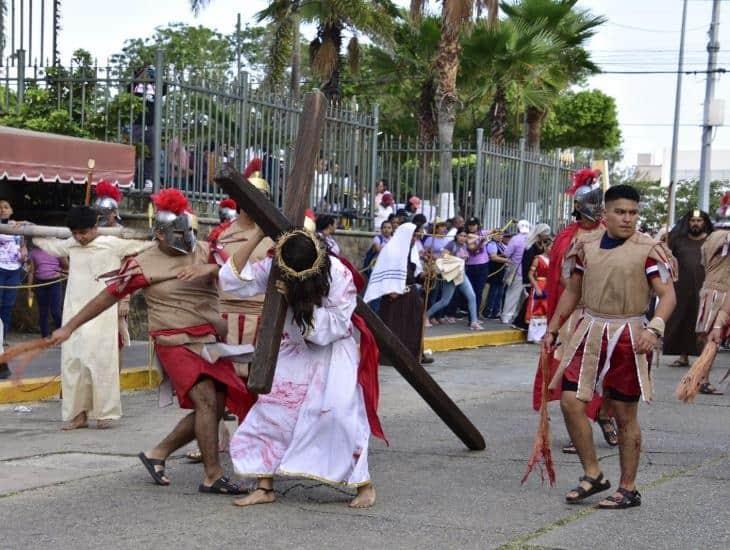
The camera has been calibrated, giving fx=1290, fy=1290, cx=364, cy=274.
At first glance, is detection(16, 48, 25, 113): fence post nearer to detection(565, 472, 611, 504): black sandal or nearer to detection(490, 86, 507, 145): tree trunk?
detection(565, 472, 611, 504): black sandal

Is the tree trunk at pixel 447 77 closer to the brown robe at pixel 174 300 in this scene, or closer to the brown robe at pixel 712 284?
the brown robe at pixel 712 284

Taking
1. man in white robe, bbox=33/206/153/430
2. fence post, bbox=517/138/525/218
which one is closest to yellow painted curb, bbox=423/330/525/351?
fence post, bbox=517/138/525/218

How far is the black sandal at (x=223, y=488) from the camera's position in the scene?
7.12 meters

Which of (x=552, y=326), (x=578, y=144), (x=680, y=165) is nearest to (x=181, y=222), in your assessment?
(x=552, y=326)

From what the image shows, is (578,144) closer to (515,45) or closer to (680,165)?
(515,45)

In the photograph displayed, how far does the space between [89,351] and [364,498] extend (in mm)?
3708

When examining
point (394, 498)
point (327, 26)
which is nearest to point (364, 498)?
point (394, 498)

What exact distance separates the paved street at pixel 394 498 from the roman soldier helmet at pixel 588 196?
1660 millimetres

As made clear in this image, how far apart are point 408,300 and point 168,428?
4.93 metres

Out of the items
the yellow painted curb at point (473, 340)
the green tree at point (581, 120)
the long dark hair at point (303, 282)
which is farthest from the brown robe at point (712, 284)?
the green tree at point (581, 120)

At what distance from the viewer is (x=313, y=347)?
6.96m

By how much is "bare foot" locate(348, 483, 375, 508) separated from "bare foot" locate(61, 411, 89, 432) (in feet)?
11.8

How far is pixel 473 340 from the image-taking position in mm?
17781

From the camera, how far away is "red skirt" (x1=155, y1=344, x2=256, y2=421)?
23.8ft
